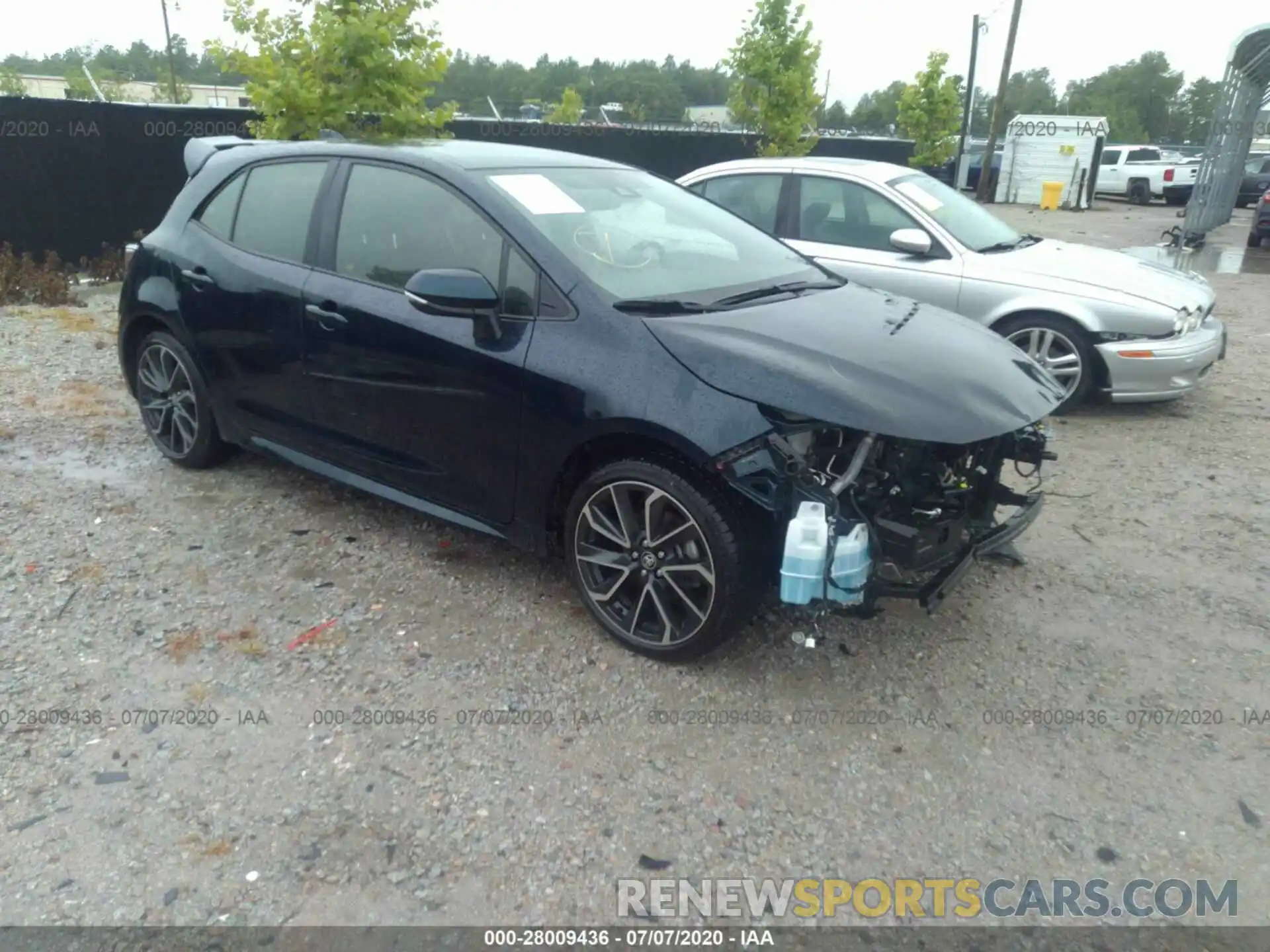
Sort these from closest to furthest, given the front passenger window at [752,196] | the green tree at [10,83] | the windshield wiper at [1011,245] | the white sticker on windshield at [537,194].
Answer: the white sticker on windshield at [537,194] < the windshield wiper at [1011,245] < the front passenger window at [752,196] < the green tree at [10,83]

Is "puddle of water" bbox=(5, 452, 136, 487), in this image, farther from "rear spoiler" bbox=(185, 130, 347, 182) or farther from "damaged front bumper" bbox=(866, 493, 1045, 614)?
"damaged front bumper" bbox=(866, 493, 1045, 614)

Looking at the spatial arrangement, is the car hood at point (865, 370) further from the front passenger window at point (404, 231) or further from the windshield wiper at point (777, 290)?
the front passenger window at point (404, 231)

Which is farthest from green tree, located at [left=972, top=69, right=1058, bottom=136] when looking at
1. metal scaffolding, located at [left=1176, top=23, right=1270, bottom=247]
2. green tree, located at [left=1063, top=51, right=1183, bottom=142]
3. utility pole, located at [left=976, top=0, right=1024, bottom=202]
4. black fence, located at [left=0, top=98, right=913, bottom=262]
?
black fence, located at [left=0, top=98, right=913, bottom=262]

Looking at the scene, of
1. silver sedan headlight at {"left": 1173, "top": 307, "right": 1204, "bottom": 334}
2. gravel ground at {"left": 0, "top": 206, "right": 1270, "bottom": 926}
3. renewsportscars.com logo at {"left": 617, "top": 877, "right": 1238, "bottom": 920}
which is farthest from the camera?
silver sedan headlight at {"left": 1173, "top": 307, "right": 1204, "bottom": 334}

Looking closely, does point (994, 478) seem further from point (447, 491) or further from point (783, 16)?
point (783, 16)

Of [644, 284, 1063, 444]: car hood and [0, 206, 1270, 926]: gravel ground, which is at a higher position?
[644, 284, 1063, 444]: car hood

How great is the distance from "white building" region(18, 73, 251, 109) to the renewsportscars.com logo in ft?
134

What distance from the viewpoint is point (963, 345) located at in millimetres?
3605

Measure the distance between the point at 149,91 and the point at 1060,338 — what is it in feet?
183

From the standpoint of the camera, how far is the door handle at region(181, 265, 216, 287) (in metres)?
4.56

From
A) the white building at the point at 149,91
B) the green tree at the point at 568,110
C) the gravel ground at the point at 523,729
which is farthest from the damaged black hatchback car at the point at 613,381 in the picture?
the white building at the point at 149,91

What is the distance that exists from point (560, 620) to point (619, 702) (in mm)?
594

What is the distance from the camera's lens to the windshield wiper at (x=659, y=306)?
3.41 m

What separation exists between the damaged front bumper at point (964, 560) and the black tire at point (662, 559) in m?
0.45
